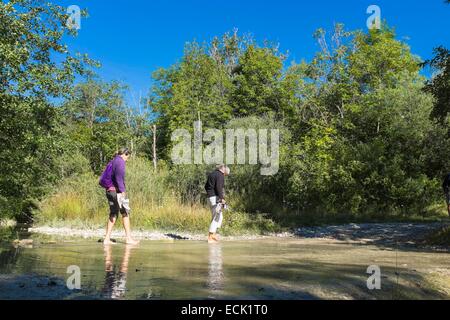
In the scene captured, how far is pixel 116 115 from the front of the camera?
5431 cm

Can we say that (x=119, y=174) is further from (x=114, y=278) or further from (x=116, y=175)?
(x=114, y=278)

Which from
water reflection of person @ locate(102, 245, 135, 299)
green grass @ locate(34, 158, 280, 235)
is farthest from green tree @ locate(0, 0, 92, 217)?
Answer: water reflection of person @ locate(102, 245, 135, 299)

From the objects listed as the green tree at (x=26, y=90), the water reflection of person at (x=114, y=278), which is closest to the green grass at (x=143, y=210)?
the green tree at (x=26, y=90)

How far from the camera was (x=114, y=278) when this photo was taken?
634cm

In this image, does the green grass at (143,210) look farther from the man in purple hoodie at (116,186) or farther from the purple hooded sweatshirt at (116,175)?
the purple hooded sweatshirt at (116,175)

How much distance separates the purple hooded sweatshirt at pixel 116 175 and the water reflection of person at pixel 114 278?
2.23 m

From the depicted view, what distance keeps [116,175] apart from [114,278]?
4.89 meters

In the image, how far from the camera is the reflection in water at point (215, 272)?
19.0 feet

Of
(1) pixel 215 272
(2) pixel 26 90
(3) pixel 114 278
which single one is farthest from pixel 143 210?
(3) pixel 114 278

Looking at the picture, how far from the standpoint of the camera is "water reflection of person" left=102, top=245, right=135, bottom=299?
532 cm

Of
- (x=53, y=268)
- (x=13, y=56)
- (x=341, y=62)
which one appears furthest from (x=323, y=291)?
(x=341, y=62)

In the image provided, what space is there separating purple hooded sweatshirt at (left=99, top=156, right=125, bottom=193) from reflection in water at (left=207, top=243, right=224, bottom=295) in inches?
95.6

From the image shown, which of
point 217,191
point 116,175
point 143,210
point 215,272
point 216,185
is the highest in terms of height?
point 116,175
